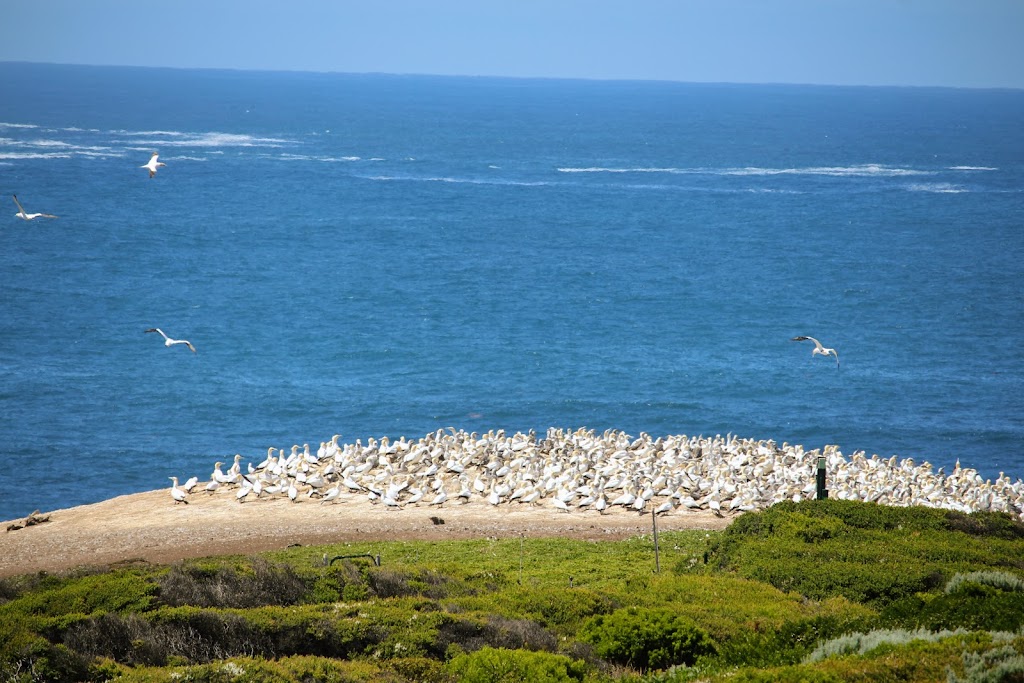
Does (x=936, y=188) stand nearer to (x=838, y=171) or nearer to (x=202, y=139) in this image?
(x=838, y=171)

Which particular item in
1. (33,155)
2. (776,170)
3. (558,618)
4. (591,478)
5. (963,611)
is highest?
(776,170)

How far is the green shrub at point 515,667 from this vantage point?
12328 mm

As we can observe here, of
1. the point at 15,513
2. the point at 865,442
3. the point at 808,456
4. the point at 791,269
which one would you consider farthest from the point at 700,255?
the point at 15,513

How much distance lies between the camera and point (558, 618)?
50.1ft

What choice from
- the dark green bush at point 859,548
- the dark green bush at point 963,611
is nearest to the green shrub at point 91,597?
the dark green bush at point 859,548

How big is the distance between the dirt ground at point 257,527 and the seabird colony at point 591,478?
0.47 m

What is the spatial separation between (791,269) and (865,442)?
34.8 m

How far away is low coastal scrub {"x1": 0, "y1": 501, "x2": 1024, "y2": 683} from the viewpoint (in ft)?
40.3

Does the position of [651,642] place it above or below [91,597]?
below

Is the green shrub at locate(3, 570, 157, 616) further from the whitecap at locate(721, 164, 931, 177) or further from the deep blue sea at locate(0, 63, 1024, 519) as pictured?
the whitecap at locate(721, 164, 931, 177)

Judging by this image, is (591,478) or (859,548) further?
(591,478)

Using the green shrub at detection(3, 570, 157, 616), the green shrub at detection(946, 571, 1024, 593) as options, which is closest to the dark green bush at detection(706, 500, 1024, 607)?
the green shrub at detection(946, 571, 1024, 593)

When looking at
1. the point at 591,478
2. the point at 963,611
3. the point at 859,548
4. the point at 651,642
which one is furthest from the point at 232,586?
the point at 591,478

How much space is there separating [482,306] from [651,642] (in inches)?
1932
